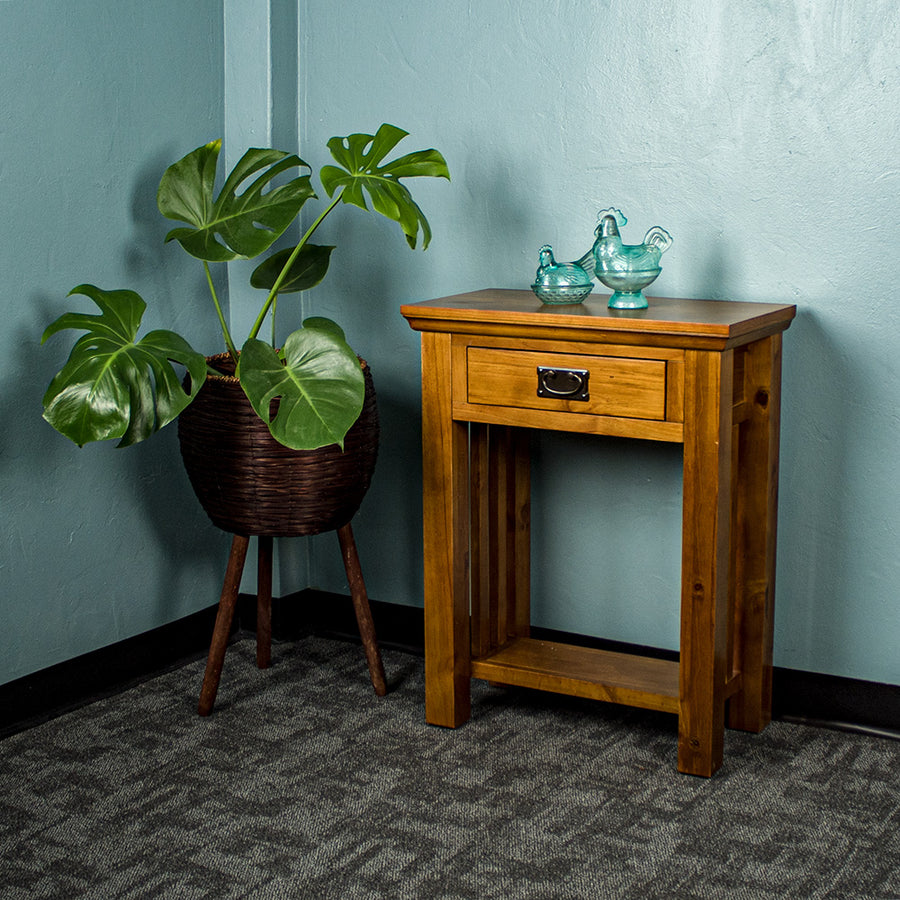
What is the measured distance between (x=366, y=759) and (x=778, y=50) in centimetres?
157

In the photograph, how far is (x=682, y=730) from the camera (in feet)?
7.10

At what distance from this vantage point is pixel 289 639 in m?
2.89

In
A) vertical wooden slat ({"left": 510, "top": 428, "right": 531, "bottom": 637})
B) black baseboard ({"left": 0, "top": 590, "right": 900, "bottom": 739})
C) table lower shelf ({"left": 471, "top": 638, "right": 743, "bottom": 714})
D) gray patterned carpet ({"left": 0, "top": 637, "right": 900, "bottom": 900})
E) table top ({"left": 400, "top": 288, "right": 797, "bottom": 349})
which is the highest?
table top ({"left": 400, "top": 288, "right": 797, "bottom": 349})

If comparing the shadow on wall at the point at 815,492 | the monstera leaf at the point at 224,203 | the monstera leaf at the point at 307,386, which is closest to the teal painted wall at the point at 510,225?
the shadow on wall at the point at 815,492

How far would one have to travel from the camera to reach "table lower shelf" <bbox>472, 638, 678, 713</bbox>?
224cm

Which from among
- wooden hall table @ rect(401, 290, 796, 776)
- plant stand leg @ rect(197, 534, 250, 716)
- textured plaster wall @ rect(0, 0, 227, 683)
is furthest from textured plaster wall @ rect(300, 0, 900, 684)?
plant stand leg @ rect(197, 534, 250, 716)

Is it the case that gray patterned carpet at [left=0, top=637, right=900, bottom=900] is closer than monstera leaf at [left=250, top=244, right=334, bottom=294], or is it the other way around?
gray patterned carpet at [left=0, top=637, right=900, bottom=900]

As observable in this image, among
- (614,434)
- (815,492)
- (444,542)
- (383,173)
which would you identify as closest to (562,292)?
(614,434)

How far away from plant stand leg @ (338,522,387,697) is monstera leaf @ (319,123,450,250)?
0.68 m

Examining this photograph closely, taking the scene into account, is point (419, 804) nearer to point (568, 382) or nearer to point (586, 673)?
point (586, 673)

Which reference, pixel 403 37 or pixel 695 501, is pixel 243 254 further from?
pixel 695 501

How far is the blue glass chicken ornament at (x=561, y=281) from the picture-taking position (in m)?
2.22

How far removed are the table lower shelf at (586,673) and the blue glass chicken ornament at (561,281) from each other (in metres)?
0.74

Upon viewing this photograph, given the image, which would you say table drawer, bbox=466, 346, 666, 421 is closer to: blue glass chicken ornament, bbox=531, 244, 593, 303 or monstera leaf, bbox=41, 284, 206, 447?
blue glass chicken ornament, bbox=531, 244, 593, 303
